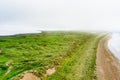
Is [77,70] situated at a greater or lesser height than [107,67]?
greater

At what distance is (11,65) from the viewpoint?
58.0m

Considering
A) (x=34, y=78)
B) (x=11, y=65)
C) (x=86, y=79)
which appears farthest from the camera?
(x=11, y=65)

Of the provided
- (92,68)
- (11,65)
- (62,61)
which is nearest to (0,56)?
(11,65)

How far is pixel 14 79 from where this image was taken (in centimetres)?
4091

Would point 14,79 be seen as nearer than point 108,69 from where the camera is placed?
Yes

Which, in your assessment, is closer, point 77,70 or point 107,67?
point 77,70

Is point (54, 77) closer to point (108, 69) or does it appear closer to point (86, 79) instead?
point (86, 79)

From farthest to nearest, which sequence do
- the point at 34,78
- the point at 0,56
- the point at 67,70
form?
the point at 0,56
the point at 67,70
the point at 34,78

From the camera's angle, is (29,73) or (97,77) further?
(29,73)

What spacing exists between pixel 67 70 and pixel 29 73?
23.3 ft

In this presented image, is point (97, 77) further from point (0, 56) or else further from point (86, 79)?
point (0, 56)

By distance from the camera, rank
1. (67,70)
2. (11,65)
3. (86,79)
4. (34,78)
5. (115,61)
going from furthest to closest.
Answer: (11,65) → (115,61) → (67,70) → (34,78) → (86,79)

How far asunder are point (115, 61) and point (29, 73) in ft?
64.5

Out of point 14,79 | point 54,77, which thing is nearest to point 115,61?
point 54,77
